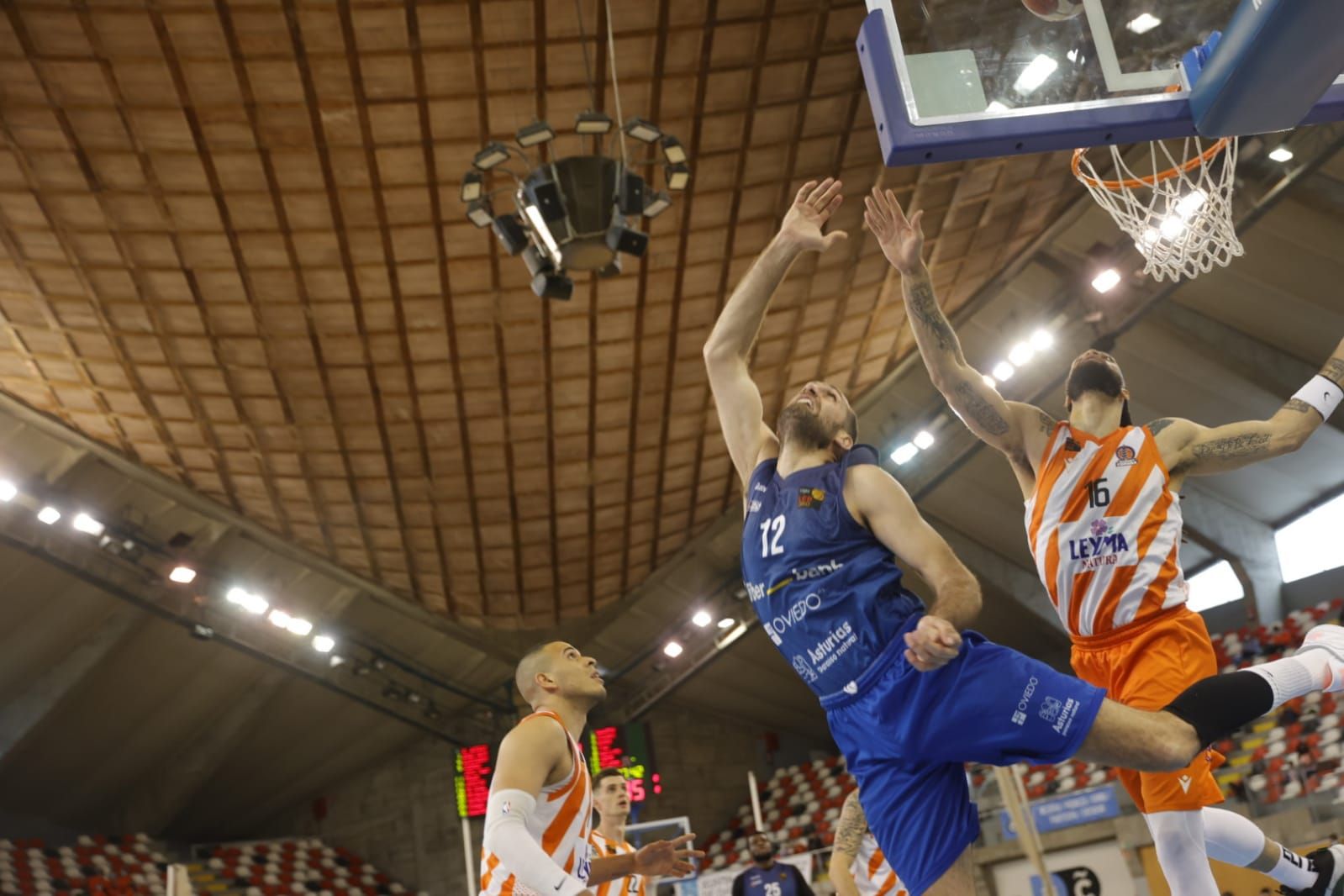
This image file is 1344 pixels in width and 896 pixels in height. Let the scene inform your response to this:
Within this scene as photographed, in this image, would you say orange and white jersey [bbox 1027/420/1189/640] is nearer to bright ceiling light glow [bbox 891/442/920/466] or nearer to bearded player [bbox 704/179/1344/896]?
bearded player [bbox 704/179/1344/896]

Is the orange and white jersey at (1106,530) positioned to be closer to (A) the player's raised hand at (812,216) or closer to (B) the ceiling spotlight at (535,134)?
(A) the player's raised hand at (812,216)

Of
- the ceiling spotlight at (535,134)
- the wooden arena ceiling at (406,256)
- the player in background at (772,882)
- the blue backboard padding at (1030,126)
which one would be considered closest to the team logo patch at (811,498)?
the blue backboard padding at (1030,126)

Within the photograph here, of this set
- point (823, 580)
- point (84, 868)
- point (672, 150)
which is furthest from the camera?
point (84, 868)

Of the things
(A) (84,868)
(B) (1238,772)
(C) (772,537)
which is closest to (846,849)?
(C) (772,537)

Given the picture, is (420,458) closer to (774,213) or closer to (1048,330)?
(774,213)

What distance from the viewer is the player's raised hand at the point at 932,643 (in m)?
2.68

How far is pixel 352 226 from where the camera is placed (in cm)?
1132

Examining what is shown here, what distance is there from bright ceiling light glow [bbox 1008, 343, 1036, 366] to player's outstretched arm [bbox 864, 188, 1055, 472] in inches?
451

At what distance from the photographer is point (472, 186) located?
979 cm

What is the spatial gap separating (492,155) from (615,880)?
6182 mm

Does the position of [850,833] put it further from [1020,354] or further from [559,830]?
[1020,354]

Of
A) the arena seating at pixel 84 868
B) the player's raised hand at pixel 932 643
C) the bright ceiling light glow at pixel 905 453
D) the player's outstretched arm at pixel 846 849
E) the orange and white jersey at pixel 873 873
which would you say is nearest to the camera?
the player's raised hand at pixel 932 643

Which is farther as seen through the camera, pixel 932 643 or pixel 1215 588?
pixel 1215 588

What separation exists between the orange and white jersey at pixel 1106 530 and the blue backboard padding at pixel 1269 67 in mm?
1133
